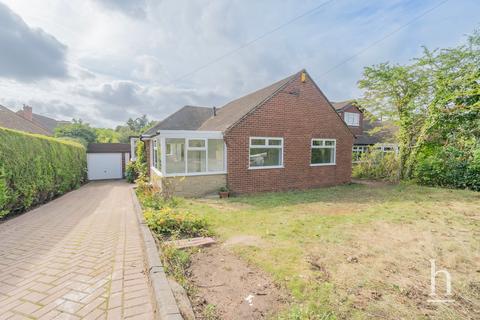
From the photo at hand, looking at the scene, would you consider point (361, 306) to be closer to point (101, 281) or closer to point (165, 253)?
point (165, 253)

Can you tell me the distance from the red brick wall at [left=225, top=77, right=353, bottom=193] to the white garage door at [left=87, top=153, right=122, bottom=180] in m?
14.6

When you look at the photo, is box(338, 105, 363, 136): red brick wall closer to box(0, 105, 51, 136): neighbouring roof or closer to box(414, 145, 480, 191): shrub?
box(414, 145, 480, 191): shrub

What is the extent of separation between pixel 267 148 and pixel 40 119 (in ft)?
150

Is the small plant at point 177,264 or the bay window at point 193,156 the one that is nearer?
the small plant at point 177,264

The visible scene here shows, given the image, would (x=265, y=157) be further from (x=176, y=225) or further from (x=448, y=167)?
(x=448, y=167)

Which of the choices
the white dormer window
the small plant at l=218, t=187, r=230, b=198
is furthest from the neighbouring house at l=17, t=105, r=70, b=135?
the white dormer window

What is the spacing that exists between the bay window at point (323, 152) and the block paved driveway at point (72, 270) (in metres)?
9.37

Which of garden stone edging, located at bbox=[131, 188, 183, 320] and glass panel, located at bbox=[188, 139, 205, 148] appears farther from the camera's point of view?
glass panel, located at bbox=[188, 139, 205, 148]

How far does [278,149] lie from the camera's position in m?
10.8

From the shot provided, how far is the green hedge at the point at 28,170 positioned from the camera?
242 inches

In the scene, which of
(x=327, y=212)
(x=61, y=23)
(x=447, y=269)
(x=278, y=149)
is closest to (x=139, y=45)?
(x=61, y=23)

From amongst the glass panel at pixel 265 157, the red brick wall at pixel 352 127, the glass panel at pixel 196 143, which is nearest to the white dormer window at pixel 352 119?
the red brick wall at pixel 352 127

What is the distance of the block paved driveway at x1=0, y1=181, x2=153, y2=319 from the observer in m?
2.44

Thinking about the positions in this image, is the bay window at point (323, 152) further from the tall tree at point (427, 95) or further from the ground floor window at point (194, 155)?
the ground floor window at point (194, 155)
